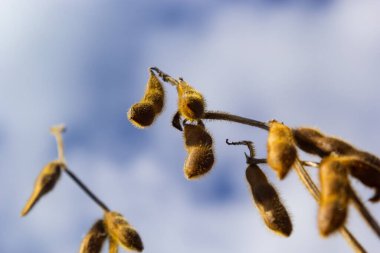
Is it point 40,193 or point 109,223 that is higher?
point 40,193

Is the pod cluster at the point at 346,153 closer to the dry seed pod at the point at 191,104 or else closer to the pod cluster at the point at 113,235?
the dry seed pod at the point at 191,104

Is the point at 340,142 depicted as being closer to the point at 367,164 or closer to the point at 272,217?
the point at 367,164

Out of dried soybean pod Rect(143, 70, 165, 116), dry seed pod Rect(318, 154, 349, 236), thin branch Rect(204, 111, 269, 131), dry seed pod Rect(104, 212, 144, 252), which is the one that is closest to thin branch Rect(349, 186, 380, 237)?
dry seed pod Rect(318, 154, 349, 236)

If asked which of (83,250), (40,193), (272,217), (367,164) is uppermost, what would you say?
(40,193)

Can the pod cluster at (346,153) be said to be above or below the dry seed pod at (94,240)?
below

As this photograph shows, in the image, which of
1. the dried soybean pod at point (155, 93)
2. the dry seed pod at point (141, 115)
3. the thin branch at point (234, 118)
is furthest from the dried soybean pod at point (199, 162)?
the dried soybean pod at point (155, 93)

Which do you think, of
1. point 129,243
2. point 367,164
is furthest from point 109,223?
point 367,164

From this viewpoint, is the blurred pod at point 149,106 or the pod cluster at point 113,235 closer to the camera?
the pod cluster at point 113,235

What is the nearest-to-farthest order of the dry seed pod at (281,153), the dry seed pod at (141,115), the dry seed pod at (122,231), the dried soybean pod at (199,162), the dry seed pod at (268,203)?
the dry seed pod at (281,153), the dry seed pod at (122,231), the dry seed pod at (268,203), the dried soybean pod at (199,162), the dry seed pod at (141,115)
